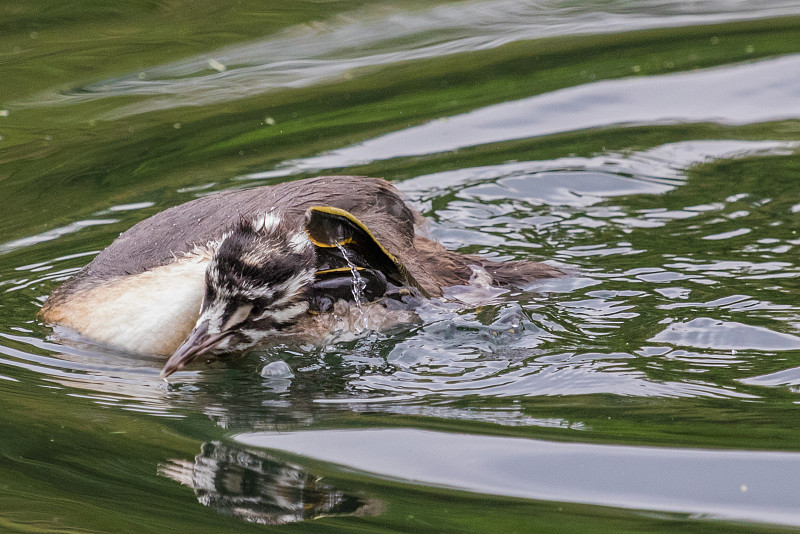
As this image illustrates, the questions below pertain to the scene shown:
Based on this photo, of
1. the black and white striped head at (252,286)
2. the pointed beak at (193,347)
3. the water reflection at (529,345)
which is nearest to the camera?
the water reflection at (529,345)

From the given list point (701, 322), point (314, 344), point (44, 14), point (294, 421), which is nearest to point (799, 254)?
→ point (701, 322)

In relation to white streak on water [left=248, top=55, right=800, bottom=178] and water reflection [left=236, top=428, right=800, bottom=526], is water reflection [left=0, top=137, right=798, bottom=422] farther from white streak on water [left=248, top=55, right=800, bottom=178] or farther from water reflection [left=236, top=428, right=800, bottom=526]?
white streak on water [left=248, top=55, right=800, bottom=178]

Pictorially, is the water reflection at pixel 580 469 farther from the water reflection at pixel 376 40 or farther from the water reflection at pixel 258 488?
the water reflection at pixel 376 40

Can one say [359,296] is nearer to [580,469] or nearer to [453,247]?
[453,247]

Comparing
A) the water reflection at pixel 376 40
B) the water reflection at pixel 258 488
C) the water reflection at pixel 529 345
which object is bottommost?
the water reflection at pixel 258 488

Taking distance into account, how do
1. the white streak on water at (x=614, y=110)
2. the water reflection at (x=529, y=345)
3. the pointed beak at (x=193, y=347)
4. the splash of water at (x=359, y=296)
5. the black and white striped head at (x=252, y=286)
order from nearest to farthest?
the water reflection at (x=529, y=345) → the pointed beak at (x=193, y=347) → the black and white striped head at (x=252, y=286) → the splash of water at (x=359, y=296) → the white streak on water at (x=614, y=110)

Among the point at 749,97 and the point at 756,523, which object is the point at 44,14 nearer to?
the point at 749,97

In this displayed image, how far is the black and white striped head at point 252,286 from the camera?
5730 mm

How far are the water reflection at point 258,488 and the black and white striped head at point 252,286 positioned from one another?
1.01m

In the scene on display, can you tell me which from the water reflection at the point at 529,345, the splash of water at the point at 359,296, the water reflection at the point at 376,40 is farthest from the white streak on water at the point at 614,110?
the splash of water at the point at 359,296

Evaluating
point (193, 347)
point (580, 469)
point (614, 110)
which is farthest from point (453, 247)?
point (580, 469)

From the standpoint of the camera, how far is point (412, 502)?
420cm

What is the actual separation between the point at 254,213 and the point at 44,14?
5.14 m

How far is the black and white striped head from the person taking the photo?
5.73 m
